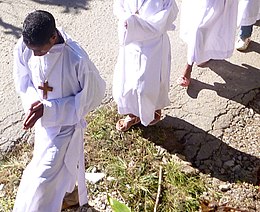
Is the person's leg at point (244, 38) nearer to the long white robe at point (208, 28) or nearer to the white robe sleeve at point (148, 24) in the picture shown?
the long white robe at point (208, 28)

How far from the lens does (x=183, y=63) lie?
5332 millimetres

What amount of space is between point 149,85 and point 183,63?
1184mm

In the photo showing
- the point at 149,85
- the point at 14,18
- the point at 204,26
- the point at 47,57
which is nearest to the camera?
the point at 47,57

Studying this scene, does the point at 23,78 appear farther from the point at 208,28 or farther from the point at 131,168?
the point at 208,28

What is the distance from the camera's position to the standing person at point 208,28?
459 cm

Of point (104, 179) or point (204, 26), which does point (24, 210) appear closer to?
point (104, 179)

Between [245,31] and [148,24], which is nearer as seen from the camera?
[148,24]

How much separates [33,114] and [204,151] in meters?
1.64

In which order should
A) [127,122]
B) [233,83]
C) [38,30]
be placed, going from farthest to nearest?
1. [233,83]
2. [127,122]
3. [38,30]

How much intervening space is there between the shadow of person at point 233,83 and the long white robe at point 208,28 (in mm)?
329

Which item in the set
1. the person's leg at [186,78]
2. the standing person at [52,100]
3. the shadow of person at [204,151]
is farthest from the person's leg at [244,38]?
the standing person at [52,100]

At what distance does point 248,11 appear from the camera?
16.6ft

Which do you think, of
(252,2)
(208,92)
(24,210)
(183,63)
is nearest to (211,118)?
(208,92)

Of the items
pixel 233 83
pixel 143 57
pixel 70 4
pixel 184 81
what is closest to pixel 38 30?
pixel 143 57
